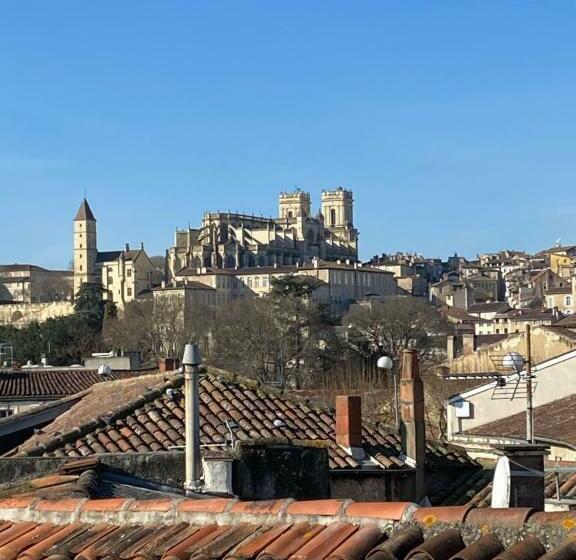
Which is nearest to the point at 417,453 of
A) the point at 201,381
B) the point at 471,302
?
the point at 201,381

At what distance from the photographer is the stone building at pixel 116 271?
604 ft

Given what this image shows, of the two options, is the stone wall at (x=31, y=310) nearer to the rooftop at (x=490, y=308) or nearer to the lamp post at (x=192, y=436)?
the rooftop at (x=490, y=308)

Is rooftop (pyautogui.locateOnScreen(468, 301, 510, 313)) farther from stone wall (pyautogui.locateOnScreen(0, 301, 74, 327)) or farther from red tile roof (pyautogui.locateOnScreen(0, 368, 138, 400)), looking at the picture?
red tile roof (pyautogui.locateOnScreen(0, 368, 138, 400))

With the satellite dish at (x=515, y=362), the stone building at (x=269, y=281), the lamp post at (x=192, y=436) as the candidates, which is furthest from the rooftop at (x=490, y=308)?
the lamp post at (x=192, y=436)

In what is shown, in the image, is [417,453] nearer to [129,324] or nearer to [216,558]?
[216,558]

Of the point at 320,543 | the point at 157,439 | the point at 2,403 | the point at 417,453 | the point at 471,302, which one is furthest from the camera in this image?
the point at 471,302

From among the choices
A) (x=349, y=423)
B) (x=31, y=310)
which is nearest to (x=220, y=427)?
(x=349, y=423)

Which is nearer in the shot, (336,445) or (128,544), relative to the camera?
(128,544)

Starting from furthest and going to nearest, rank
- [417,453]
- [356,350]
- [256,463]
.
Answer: [356,350]
[417,453]
[256,463]

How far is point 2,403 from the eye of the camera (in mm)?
33125

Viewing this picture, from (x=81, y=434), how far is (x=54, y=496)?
584 cm

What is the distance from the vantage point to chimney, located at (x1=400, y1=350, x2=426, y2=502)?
15352 mm

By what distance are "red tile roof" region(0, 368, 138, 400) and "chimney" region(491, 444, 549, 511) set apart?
24713 millimetres

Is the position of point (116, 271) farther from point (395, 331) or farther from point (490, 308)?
point (395, 331)
